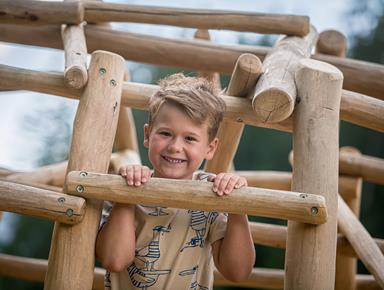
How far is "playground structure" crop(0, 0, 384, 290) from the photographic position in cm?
206

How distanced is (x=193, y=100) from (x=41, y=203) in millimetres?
614

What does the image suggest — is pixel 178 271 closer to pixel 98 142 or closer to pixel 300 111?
pixel 98 142

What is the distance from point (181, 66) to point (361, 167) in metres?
1.44

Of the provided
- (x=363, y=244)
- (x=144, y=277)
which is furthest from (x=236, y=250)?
(x=363, y=244)

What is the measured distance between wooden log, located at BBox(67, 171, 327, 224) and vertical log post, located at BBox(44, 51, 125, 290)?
158 millimetres

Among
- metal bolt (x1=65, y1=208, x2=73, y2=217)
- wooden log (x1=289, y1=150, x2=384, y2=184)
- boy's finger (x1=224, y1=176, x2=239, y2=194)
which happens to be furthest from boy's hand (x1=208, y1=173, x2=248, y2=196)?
wooden log (x1=289, y1=150, x2=384, y2=184)

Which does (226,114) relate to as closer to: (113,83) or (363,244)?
(113,83)

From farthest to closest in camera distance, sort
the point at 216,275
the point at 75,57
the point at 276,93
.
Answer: the point at 216,275
the point at 75,57
the point at 276,93

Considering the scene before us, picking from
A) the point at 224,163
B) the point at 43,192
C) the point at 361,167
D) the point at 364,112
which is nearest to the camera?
the point at 43,192

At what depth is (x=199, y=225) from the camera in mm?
2322

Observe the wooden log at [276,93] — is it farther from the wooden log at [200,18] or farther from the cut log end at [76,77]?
the wooden log at [200,18]

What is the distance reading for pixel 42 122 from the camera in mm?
9961

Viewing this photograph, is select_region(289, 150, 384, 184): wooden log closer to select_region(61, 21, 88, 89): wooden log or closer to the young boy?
select_region(61, 21, 88, 89): wooden log

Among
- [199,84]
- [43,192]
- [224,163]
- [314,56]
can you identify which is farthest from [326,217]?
[314,56]
